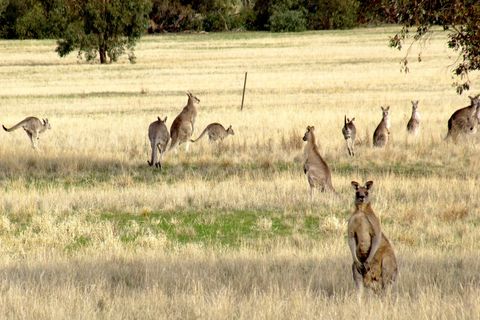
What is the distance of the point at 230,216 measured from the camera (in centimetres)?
1383

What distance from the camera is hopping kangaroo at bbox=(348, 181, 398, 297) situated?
774 cm

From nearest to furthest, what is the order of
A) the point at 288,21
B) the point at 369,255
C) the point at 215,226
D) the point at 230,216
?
the point at 369,255 < the point at 215,226 < the point at 230,216 < the point at 288,21

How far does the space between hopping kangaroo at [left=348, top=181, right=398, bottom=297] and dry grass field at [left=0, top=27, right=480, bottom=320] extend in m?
0.17

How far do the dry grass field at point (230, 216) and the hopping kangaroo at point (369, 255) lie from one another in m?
0.17

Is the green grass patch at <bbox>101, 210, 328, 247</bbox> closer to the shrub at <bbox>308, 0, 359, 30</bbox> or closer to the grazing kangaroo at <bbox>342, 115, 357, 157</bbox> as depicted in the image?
the grazing kangaroo at <bbox>342, 115, 357, 157</bbox>

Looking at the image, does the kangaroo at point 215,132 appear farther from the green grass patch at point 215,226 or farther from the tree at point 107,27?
the tree at point 107,27

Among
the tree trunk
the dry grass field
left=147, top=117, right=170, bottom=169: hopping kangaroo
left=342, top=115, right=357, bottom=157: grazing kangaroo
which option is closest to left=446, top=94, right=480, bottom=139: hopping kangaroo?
the dry grass field

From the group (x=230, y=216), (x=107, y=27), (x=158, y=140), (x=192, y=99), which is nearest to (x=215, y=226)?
(x=230, y=216)

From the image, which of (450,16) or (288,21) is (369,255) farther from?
(288,21)

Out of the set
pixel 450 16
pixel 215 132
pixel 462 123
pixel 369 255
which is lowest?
pixel 215 132

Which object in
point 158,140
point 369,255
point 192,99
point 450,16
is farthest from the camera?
point 192,99

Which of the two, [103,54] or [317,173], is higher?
[317,173]

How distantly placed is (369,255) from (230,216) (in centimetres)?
624

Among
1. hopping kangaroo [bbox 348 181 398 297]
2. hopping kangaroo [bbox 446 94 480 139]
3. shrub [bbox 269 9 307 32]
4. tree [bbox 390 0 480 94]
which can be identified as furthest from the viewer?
shrub [bbox 269 9 307 32]
